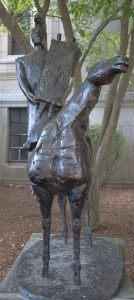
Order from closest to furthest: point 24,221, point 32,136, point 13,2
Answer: point 32,136 < point 13,2 < point 24,221

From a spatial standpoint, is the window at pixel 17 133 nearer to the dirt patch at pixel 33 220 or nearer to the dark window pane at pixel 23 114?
the dark window pane at pixel 23 114

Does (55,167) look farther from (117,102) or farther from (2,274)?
(117,102)

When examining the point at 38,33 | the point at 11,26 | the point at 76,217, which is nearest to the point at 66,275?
the point at 76,217

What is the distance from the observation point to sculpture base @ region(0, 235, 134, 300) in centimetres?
236

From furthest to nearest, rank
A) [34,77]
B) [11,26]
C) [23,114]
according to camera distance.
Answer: [23,114], [11,26], [34,77]

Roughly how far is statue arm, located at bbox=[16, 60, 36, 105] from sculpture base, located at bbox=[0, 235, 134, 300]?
1239 mm

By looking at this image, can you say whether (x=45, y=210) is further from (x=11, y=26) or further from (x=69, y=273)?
(x=11, y=26)

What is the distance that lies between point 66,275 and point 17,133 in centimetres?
1131

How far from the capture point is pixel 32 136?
9.03 feet

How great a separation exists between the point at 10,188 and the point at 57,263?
9.83 m

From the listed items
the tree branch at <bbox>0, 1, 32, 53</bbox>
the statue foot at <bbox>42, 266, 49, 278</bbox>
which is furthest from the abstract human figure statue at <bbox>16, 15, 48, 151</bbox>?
the tree branch at <bbox>0, 1, 32, 53</bbox>

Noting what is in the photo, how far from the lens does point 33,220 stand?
7.75 metres

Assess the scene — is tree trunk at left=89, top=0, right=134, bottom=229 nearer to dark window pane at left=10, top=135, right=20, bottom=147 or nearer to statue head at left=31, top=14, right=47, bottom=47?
statue head at left=31, top=14, right=47, bottom=47

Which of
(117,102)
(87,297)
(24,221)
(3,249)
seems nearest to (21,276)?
(87,297)
